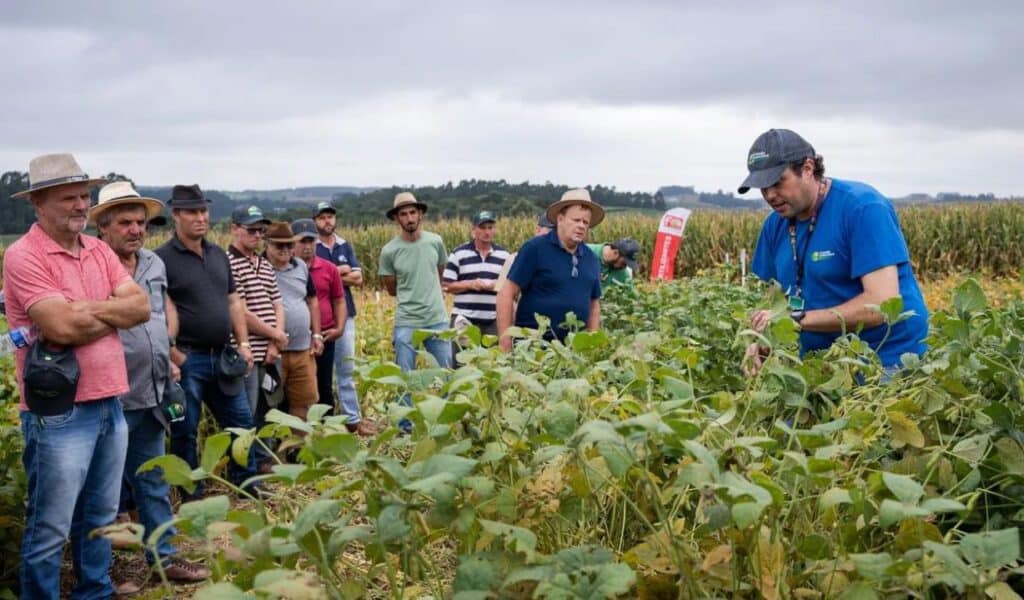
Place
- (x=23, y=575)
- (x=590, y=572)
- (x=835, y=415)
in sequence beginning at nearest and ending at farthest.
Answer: (x=590, y=572) < (x=835, y=415) < (x=23, y=575)

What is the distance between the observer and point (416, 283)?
7.56m

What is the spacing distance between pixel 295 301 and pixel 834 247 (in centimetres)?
423

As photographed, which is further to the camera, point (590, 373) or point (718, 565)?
point (590, 373)

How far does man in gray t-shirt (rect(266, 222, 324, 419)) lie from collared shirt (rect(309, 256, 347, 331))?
309 mm

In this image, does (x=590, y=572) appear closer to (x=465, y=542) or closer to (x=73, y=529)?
(x=465, y=542)

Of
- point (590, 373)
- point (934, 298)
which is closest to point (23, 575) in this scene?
point (590, 373)

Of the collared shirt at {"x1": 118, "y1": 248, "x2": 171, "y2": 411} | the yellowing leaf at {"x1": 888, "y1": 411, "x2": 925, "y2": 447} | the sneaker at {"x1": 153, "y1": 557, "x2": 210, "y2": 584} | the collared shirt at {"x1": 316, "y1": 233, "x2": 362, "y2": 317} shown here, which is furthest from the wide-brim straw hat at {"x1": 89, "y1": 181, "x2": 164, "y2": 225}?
the yellowing leaf at {"x1": 888, "y1": 411, "x2": 925, "y2": 447}

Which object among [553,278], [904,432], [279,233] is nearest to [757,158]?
[904,432]

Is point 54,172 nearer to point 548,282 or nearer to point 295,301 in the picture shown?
point 548,282

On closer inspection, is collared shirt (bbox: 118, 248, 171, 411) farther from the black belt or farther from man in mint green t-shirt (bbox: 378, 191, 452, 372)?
man in mint green t-shirt (bbox: 378, 191, 452, 372)

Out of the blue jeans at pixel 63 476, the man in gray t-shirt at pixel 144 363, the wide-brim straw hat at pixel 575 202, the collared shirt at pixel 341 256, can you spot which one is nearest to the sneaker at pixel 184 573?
the man in gray t-shirt at pixel 144 363

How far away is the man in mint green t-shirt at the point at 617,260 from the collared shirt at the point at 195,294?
11.3 feet

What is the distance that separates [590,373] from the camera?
2061mm

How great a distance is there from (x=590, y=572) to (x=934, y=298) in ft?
37.0
